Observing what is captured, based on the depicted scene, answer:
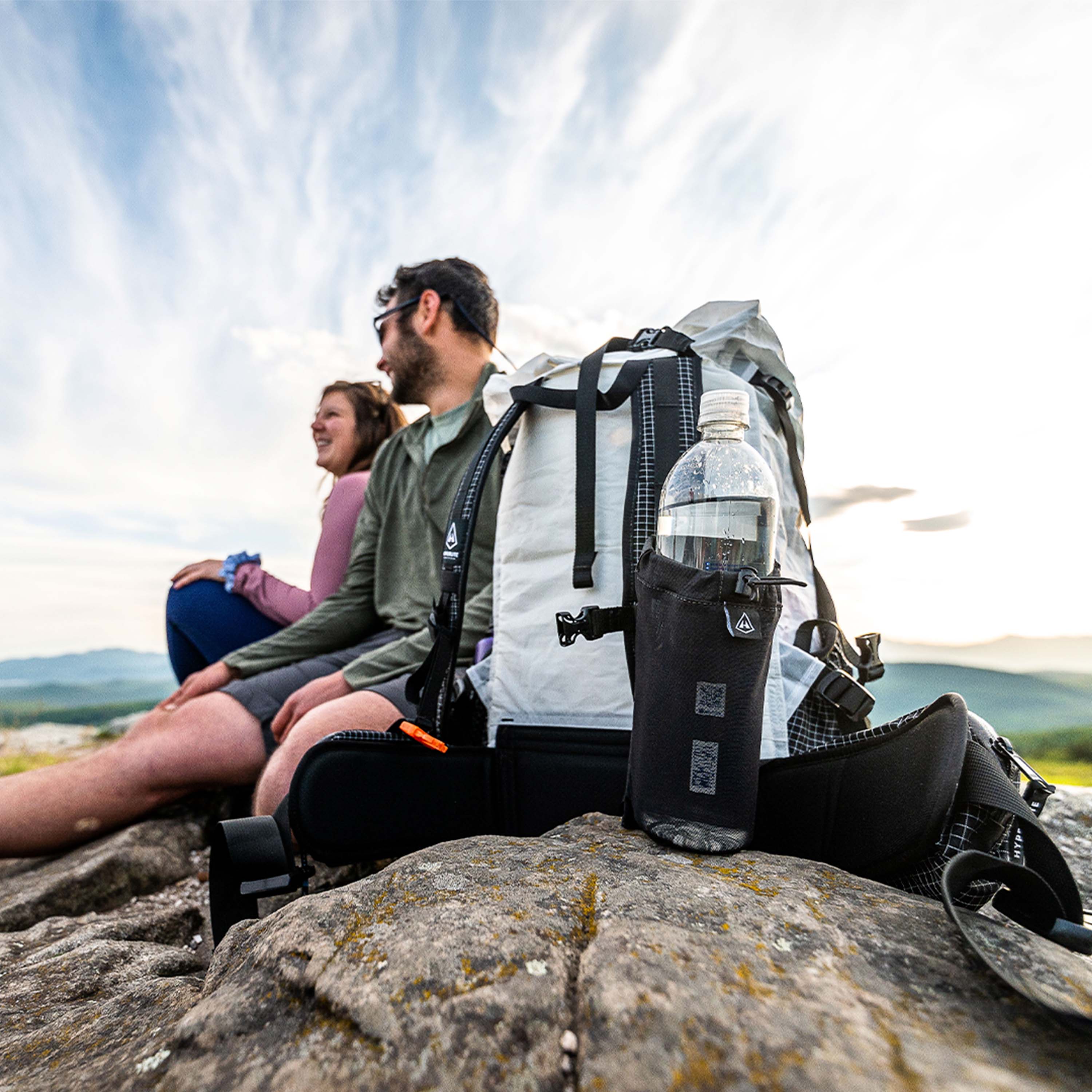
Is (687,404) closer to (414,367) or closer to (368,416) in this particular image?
(414,367)

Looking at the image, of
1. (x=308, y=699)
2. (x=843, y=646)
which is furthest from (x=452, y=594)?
(x=843, y=646)

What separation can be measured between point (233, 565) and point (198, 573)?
0.24m

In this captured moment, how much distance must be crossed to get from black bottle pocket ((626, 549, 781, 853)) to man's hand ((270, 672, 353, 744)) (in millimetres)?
2011

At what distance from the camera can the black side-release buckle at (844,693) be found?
1982 mm

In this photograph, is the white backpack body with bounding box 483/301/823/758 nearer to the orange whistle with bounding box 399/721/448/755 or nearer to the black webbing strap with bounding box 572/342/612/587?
the black webbing strap with bounding box 572/342/612/587

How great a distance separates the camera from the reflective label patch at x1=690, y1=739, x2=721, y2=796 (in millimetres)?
1617

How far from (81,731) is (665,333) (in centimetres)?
1064

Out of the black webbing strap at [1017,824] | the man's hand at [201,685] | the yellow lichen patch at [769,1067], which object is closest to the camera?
the yellow lichen patch at [769,1067]

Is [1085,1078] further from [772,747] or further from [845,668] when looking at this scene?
[845,668]

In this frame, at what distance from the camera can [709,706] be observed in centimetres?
162

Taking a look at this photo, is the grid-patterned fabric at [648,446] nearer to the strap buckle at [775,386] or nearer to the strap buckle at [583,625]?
the strap buckle at [583,625]

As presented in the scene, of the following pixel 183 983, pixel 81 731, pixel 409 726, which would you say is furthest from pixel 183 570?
pixel 81 731

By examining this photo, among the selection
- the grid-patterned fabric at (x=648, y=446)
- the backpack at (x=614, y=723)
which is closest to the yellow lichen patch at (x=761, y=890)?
the backpack at (x=614, y=723)

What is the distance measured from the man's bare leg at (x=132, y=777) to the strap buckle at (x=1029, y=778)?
10.8 feet
